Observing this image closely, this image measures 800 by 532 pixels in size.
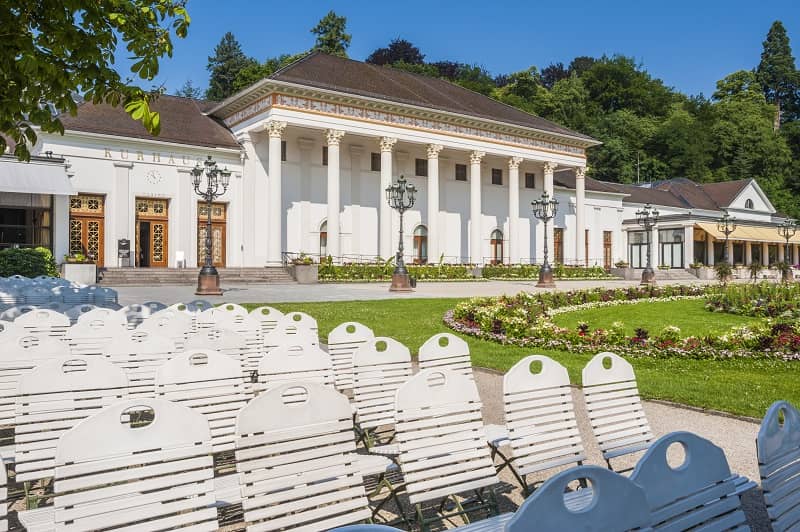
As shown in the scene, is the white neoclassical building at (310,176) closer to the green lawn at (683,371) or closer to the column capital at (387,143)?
the column capital at (387,143)

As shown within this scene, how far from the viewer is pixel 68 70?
6.61 m

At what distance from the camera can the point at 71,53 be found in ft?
20.3

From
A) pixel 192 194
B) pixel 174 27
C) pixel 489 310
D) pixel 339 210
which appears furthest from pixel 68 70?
pixel 339 210

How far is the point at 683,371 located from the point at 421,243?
116 feet

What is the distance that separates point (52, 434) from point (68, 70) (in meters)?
4.17

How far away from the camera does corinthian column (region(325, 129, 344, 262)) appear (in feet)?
122

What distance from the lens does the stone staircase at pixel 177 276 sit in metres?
28.2

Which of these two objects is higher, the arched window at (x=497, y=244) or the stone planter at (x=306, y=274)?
the arched window at (x=497, y=244)

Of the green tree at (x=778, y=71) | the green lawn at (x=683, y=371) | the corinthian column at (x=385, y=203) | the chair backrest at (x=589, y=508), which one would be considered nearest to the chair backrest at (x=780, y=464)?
the chair backrest at (x=589, y=508)

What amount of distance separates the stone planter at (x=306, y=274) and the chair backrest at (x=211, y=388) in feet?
90.0

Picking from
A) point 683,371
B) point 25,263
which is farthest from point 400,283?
point 683,371

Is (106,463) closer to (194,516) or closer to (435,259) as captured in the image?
(194,516)

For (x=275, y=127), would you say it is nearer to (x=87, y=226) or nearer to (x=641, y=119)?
(x=87, y=226)

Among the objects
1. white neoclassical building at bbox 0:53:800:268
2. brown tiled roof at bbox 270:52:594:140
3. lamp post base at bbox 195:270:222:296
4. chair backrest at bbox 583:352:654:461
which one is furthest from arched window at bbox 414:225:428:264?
chair backrest at bbox 583:352:654:461
